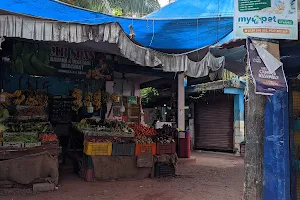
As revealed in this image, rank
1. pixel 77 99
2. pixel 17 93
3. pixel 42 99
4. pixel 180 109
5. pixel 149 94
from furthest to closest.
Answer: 1. pixel 149 94
2. pixel 180 109
3. pixel 77 99
4. pixel 42 99
5. pixel 17 93

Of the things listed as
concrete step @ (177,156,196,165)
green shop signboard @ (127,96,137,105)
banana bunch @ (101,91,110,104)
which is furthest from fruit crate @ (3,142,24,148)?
green shop signboard @ (127,96,137,105)

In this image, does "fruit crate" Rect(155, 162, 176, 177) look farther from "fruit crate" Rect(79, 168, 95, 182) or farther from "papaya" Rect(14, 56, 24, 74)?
"papaya" Rect(14, 56, 24, 74)

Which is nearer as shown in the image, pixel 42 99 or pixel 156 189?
pixel 156 189

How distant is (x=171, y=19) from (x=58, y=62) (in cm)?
377

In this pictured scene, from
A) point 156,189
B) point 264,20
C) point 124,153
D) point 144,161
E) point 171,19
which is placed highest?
point 171,19

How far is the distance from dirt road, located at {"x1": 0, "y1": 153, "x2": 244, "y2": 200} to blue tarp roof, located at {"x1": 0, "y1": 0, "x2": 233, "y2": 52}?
14.4 feet

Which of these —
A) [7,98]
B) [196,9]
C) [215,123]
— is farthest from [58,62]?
[215,123]

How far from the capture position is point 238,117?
14898mm

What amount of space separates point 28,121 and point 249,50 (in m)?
6.73

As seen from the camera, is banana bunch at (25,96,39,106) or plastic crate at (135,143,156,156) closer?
plastic crate at (135,143,156,156)

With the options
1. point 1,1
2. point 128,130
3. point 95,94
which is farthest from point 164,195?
point 1,1

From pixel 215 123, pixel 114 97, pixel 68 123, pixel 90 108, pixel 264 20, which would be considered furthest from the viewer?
pixel 215 123

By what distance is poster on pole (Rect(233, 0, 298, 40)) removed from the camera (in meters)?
3.47

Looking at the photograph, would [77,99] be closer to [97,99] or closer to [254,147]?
[97,99]
